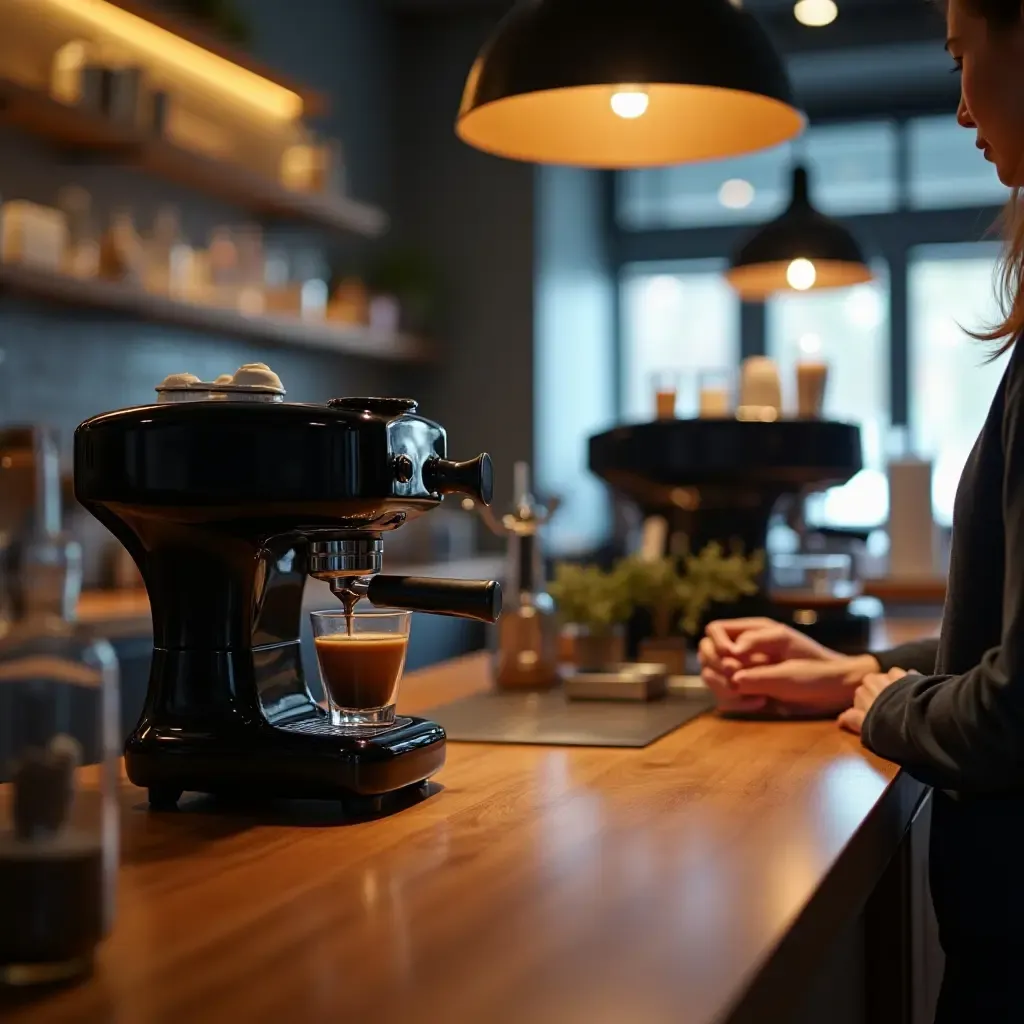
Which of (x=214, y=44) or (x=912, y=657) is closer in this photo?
(x=912, y=657)

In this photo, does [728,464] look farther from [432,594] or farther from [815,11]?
[432,594]

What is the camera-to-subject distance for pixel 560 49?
1.72 meters

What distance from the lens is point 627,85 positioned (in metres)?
1.74

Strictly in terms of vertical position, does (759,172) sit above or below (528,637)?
above

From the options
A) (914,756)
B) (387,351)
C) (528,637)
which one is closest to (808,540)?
(387,351)

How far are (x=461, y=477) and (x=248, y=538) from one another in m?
0.20

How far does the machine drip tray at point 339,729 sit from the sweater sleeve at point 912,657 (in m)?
0.70

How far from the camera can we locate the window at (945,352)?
22.3 feet

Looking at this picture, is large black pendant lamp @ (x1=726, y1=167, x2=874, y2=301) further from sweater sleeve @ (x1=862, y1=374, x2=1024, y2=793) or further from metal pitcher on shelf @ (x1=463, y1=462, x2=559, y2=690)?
sweater sleeve @ (x1=862, y1=374, x2=1024, y2=793)

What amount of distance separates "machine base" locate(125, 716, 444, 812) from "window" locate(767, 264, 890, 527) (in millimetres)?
5726

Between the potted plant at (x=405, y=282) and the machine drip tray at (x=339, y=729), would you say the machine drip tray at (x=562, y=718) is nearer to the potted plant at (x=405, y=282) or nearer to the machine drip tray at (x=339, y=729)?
the machine drip tray at (x=339, y=729)

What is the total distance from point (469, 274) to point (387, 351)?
0.87m

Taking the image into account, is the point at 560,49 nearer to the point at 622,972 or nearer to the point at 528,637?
the point at 528,637

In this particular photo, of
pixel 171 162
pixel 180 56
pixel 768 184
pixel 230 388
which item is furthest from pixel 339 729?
pixel 768 184
